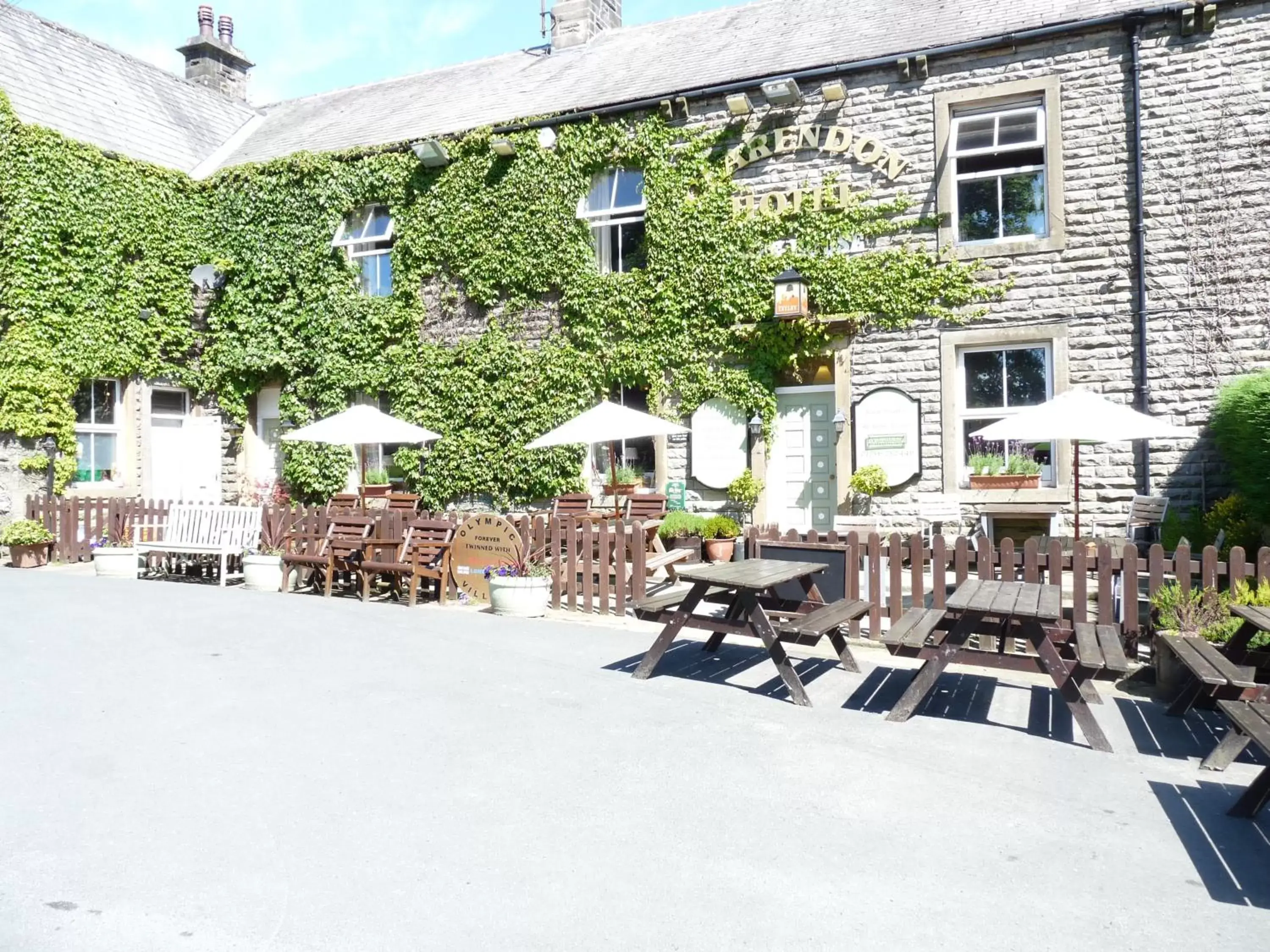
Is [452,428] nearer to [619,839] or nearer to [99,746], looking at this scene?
[99,746]

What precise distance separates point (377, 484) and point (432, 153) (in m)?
5.58

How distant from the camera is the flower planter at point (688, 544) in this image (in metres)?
12.6

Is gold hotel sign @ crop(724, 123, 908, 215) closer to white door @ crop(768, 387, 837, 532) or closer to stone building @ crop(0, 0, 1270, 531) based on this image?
stone building @ crop(0, 0, 1270, 531)

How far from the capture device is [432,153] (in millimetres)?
15523

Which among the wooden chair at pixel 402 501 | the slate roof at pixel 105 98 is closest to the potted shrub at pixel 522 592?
the wooden chair at pixel 402 501

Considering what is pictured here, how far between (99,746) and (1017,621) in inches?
209

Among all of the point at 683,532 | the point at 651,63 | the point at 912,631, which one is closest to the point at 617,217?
the point at 651,63

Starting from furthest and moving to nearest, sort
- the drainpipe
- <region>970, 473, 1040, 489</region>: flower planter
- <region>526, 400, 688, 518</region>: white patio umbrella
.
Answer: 1. <region>970, 473, 1040, 489</region>: flower planter
2. the drainpipe
3. <region>526, 400, 688, 518</region>: white patio umbrella

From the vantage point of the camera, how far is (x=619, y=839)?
3809 millimetres

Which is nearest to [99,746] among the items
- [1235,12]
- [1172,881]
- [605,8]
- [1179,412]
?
[1172,881]

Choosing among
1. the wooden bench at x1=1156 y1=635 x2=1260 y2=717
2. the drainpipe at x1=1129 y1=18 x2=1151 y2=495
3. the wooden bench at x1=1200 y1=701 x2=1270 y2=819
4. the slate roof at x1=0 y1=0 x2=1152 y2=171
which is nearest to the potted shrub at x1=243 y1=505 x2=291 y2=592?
the slate roof at x1=0 y1=0 x2=1152 y2=171

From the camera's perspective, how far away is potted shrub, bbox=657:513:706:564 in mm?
12734

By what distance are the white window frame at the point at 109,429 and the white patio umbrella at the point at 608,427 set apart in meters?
9.23

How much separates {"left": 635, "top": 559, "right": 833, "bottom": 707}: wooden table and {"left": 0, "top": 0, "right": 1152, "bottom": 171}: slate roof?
9.34 meters
